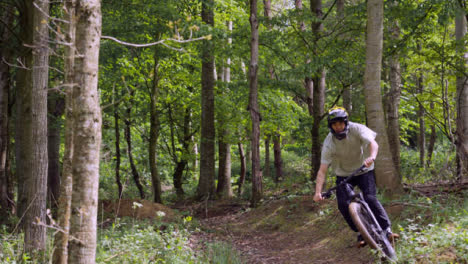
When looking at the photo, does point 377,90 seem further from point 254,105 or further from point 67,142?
point 67,142

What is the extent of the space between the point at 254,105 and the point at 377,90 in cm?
527

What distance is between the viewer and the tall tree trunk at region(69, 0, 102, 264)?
362 cm

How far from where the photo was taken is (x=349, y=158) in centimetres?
629

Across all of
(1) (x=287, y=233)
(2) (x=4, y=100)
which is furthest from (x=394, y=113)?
(2) (x=4, y=100)

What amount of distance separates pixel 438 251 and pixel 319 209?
5402mm

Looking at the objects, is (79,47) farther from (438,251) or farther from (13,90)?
(13,90)

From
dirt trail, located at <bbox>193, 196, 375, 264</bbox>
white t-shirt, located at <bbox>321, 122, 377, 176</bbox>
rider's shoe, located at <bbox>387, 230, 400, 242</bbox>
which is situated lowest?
dirt trail, located at <bbox>193, 196, 375, 264</bbox>

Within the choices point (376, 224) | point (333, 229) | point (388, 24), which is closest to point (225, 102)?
point (388, 24)

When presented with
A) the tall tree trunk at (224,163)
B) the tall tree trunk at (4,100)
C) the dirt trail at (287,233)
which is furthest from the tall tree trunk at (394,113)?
the tall tree trunk at (4,100)

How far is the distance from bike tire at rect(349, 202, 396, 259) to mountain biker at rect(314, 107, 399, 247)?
0.66 ft

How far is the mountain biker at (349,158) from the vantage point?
19.7 feet

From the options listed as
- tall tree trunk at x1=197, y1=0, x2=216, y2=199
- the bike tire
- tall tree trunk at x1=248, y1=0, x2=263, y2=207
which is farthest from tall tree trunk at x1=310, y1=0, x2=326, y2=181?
the bike tire

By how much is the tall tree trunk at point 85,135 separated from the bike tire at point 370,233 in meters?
3.61

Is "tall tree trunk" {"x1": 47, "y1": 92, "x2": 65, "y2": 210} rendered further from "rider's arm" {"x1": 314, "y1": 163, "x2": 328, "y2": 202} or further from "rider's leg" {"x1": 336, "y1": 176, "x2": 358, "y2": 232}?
"rider's leg" {"x1": 336, "y1": 176, "x2": 358, "y2": 232}
